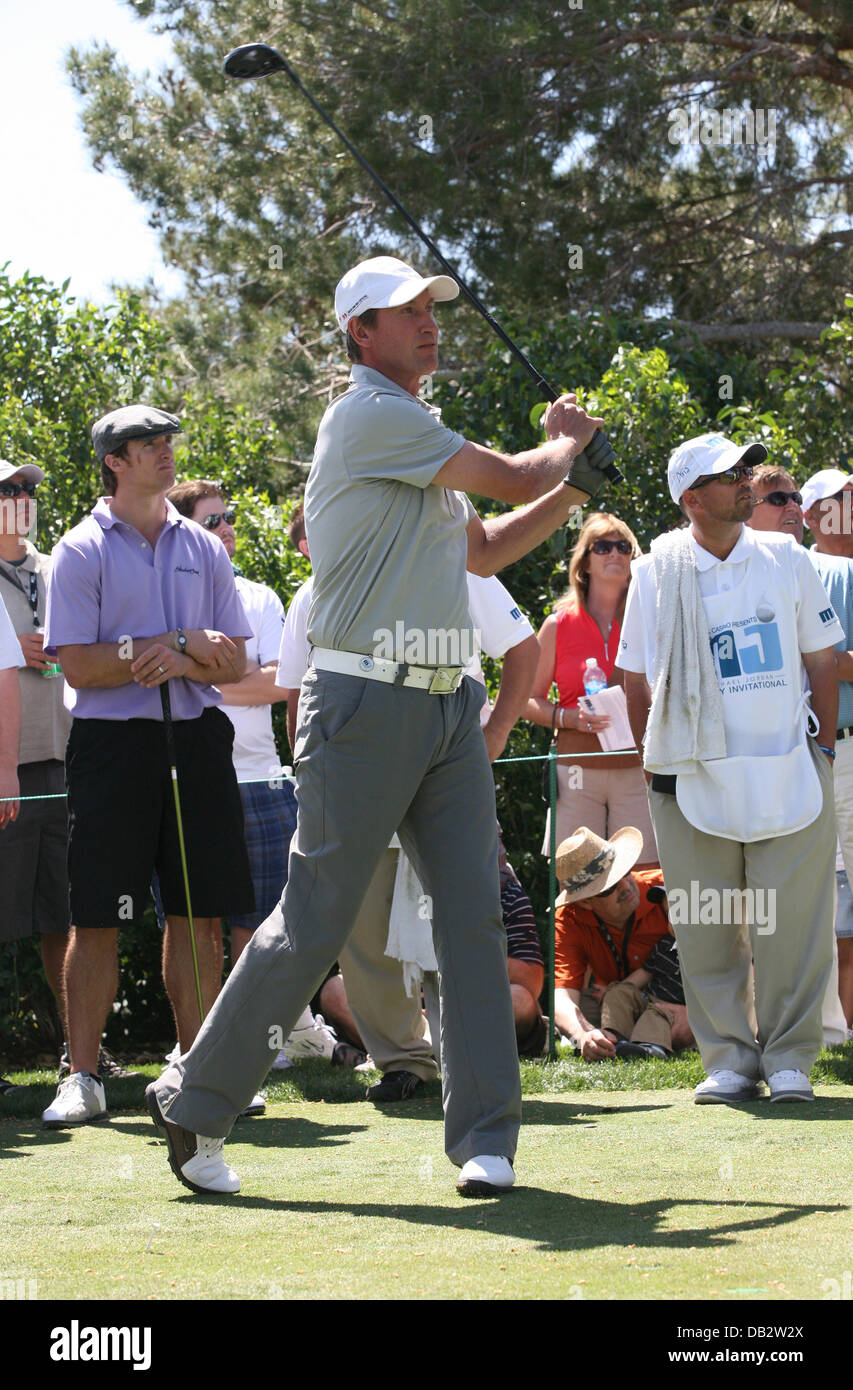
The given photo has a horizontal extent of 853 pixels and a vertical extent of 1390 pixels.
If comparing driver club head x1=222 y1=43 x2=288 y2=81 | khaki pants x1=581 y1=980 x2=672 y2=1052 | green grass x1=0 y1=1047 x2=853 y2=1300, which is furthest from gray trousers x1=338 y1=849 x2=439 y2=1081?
driver club head x1=222 y1=43 x2=288 y2=81

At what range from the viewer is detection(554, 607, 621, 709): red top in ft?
25.4

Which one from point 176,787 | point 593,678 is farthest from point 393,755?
point 593,678

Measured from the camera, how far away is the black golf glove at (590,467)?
4125 mm

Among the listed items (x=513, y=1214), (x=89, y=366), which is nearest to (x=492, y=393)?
(x=89, y=366)

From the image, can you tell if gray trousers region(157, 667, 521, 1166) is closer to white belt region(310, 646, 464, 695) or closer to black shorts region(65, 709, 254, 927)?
white belt region(310, 646, 464, 695)

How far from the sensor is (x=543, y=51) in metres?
13.0

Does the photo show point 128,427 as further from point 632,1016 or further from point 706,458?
point 632,1016

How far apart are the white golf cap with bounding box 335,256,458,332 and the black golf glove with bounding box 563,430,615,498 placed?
514mm

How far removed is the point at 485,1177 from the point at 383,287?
2126 millimetres

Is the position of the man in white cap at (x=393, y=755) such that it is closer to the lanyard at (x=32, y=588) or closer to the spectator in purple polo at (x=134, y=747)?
the spectator in purple polo at (x=134, y=747)

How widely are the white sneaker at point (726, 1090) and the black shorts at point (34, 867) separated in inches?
100

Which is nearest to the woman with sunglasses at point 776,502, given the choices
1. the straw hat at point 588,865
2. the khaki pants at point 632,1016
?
the straw hat at point 588,865

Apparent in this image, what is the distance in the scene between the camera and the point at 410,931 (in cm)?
621

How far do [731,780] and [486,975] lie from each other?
1.85m
